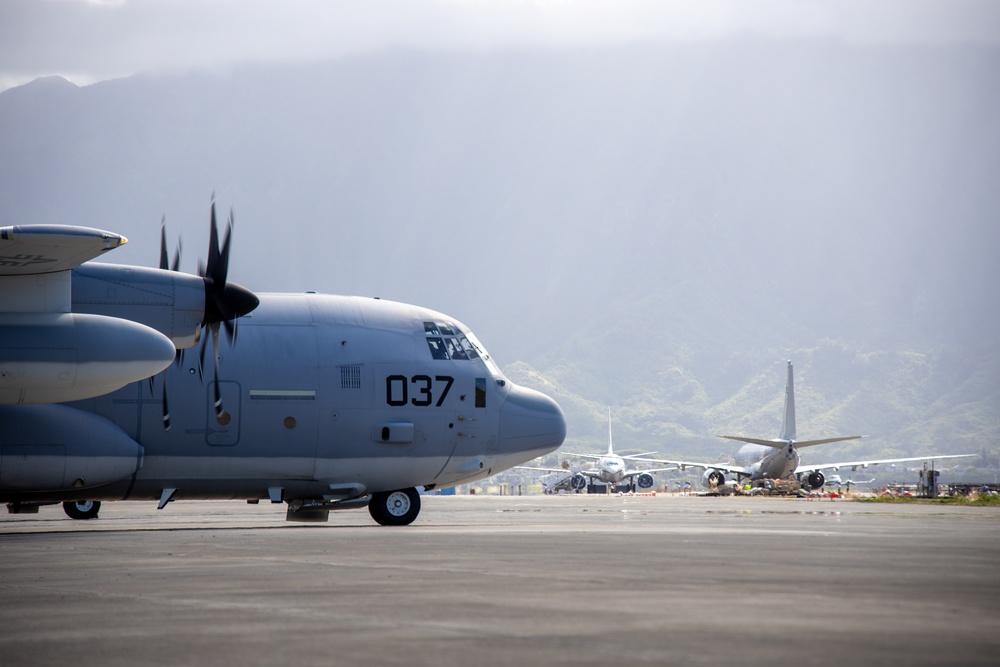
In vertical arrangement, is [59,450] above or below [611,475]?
above

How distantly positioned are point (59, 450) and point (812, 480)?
250 feet

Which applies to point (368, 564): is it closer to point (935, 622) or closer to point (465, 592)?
point (465, 592)

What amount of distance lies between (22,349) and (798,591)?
1409 cm

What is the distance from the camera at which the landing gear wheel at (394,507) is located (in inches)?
1126

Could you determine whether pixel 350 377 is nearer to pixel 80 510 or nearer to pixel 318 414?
pixel 318 414

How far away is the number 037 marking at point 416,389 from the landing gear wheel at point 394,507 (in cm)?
218

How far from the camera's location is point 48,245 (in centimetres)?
1914

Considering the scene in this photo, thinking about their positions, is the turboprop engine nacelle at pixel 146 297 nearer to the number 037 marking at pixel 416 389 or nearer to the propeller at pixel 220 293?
the propeller at pixel 220 293

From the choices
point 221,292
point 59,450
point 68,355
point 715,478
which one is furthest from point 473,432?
point 715,478

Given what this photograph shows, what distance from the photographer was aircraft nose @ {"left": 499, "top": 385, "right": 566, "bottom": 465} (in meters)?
29.6

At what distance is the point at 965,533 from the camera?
2242 cm

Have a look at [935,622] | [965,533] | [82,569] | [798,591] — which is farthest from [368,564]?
[965,533]

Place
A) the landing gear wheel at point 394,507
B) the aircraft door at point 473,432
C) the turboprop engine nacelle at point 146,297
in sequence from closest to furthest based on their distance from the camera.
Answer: the turboprop engine nacelle at point 146,297 → the landing gear wheel at point 394,507 → the aircraft door at point 473,432

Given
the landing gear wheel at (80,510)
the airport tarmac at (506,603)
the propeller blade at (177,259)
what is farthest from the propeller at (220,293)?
the landing gear wheel at (80,510)
